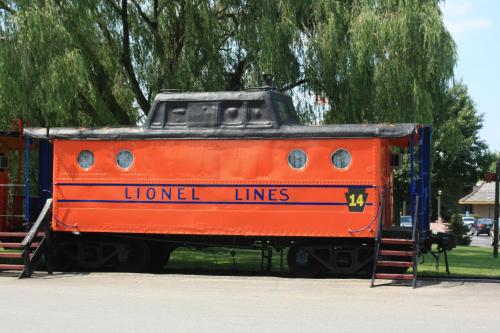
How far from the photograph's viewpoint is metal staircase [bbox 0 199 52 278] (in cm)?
1400

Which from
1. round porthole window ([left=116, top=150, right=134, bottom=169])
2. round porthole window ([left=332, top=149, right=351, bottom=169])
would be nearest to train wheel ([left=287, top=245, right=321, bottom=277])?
round porthole window ([left=332, top=149, right=351, bottom=169])

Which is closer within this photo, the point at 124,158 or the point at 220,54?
the point at 124,158

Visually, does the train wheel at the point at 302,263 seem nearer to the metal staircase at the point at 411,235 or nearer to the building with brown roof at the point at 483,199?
the metal staircase at the point at 411,235

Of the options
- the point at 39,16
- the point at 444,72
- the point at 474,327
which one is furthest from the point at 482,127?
Answer: the point at 474,327

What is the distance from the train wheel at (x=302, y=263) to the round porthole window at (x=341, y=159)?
183 centimetres

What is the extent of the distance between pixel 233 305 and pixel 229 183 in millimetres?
4316

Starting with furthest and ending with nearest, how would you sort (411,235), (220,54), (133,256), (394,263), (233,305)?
1. (220,54)
2. (133,256)
3. (411,235)
4. (394,263)
5. (233,305)

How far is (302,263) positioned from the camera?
14211 mm

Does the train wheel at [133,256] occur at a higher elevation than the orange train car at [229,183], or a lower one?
lower

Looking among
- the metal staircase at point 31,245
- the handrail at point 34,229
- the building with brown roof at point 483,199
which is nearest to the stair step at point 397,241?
the metal staircase at point 31,245

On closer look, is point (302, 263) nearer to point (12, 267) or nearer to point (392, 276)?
point (392, 276)

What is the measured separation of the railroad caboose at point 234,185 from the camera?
13578 millimetres

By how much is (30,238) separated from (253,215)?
174 inches

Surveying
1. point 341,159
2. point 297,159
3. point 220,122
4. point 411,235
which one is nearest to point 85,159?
point 220,122
